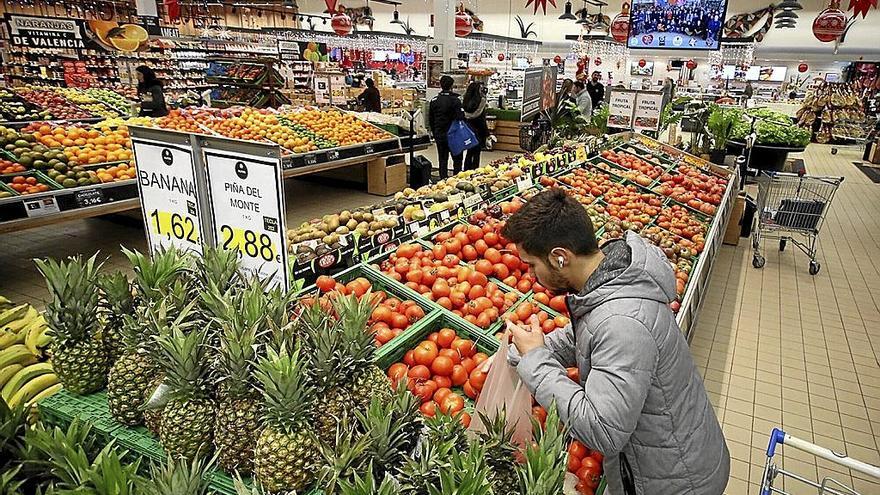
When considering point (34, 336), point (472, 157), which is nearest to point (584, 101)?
point (472, 157)

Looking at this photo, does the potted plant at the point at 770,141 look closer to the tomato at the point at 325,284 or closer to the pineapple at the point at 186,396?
the tomato at the point at 325,284

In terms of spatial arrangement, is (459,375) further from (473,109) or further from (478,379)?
(473,109)

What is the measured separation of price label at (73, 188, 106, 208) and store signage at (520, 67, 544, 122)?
276 inches

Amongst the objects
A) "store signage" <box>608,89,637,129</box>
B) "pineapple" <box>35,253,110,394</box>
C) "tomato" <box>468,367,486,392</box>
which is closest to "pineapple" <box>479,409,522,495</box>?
"tomato" <box>468,367,486,392</box>

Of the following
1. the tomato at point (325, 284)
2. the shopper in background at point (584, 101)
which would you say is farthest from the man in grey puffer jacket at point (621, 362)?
the shopper in background at point (584, 101)

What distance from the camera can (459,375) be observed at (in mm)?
2338

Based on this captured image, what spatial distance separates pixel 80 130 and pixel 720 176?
8090 mm

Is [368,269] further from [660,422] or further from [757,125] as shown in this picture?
[757,125]

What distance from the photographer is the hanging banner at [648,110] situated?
808 centimetres

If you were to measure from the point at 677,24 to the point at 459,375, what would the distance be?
28.4ft

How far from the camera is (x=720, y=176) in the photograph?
6910 millimetres

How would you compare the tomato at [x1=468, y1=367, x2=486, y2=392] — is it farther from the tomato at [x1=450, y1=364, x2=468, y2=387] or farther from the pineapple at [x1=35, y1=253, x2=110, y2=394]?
the pineapple at [x1=35, y1=253, x2=110, y2=394]

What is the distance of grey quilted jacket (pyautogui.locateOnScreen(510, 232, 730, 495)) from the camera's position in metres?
1.54

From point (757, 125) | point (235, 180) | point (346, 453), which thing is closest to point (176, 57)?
point (757, 125)
